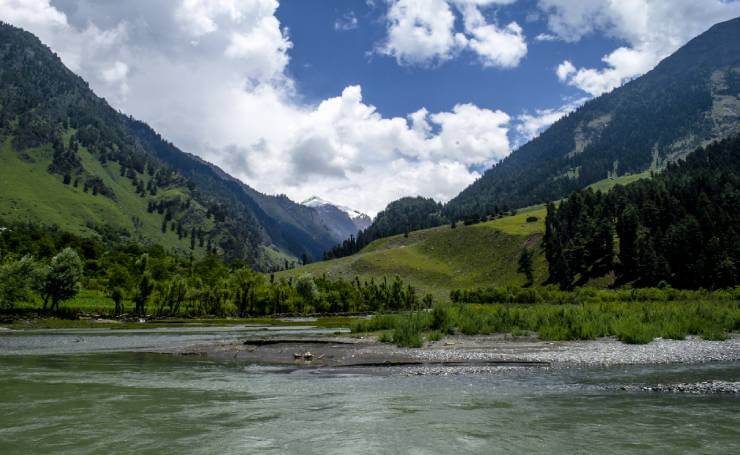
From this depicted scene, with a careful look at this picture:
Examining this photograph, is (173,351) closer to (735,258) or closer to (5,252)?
(735,258)

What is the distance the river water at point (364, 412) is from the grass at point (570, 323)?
50.8 ft

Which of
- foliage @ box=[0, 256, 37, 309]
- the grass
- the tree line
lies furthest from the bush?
foliage @ box=[0, 256, 37, 309]

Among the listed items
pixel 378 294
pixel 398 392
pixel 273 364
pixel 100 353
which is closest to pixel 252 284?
pixel 378 294

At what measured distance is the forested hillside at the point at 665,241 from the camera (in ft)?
419

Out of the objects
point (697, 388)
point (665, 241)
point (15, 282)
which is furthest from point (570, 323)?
point (15, 282)

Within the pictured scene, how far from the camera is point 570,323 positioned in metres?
56.7

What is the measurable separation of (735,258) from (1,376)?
14477 cm

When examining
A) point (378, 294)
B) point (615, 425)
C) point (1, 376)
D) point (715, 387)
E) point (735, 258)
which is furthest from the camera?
point (378, 294)

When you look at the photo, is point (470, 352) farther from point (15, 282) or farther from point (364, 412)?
point (15, 282)

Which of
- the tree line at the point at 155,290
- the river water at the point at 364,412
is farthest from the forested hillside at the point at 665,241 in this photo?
the river water at the point at 364,412

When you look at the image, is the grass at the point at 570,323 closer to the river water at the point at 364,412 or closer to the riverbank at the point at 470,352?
the riverbank at the point at 470,352

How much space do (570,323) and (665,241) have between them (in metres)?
107

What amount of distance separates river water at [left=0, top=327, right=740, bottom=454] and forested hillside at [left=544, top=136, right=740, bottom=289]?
109m

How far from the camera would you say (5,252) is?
565ft
